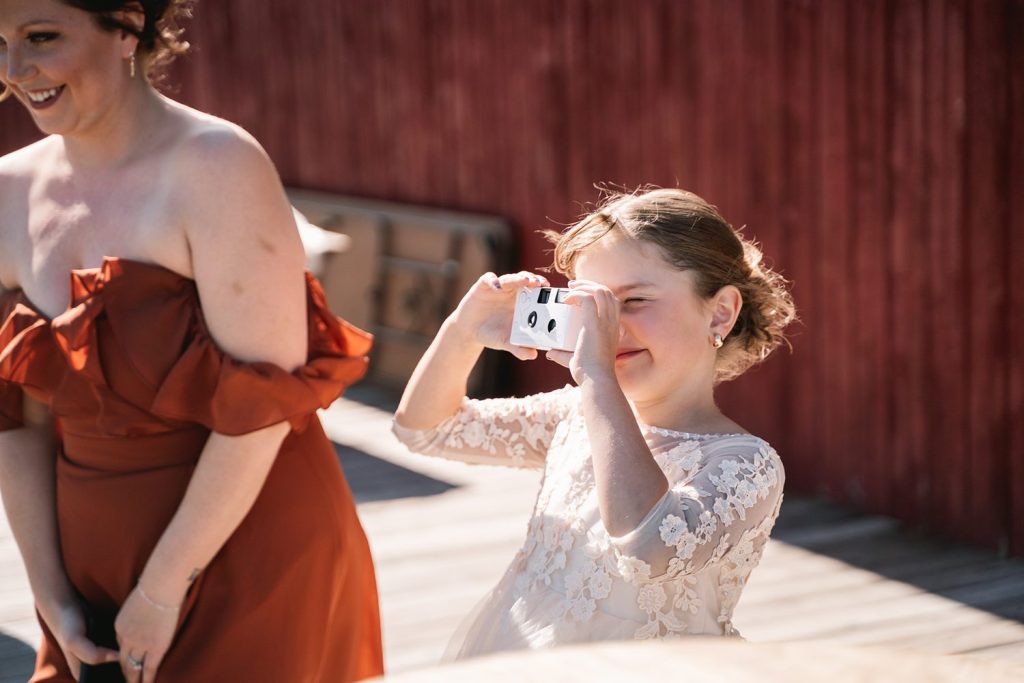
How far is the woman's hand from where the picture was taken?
1984 mm

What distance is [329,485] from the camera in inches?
85.4

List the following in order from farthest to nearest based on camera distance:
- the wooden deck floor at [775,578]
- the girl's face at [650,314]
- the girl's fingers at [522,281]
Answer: the wooden deck floor at [775,578]
the girl's fingers at [522,281]
the girl's face at [650,314]

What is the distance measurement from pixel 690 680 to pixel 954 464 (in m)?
3.37

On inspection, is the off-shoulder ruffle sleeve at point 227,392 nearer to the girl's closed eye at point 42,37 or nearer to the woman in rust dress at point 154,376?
the woman in rust dress at point 154,376

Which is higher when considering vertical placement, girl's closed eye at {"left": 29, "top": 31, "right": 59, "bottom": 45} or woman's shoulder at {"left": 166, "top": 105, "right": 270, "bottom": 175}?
girl's closed eye at {"left": 29, "top": 31, "right": 59, "bottom": 45}

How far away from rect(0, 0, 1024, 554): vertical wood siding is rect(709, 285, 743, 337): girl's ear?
239cm

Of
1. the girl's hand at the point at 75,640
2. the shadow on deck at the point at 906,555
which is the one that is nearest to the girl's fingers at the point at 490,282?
the girl's hand at the point at 75,640

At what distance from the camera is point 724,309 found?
7.20 feet

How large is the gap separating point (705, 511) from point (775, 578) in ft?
8.11

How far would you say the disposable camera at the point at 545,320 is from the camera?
6.72 feet

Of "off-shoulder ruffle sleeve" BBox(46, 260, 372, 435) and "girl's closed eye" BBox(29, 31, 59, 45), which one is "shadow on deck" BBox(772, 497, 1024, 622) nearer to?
"off-shoulder ruffle sleeve" BBox(46, 260, 372, 435)

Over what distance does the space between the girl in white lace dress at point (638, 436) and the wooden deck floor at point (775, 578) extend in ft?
5.32

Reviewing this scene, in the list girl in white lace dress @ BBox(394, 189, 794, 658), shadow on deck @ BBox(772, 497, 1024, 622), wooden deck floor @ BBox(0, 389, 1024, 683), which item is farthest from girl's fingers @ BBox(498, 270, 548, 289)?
shadow on deck @ BBox(772, 497, 1024, 622)

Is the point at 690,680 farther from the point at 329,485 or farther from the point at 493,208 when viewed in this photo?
the point at 493,208
